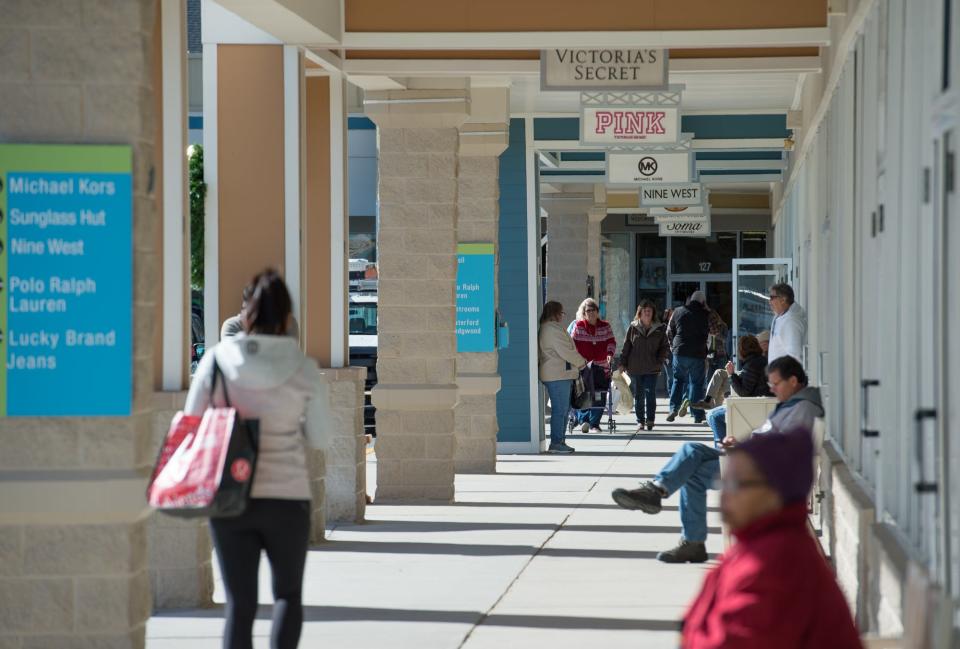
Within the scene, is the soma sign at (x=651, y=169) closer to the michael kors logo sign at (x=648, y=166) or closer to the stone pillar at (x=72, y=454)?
the michael kors logo sign at (x=648, y=166)

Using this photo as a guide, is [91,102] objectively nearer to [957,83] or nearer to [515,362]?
[957,83]

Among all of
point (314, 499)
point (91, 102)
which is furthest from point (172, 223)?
point (314, 499)

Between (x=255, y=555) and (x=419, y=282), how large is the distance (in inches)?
317

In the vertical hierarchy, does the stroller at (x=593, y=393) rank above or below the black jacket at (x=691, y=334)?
below

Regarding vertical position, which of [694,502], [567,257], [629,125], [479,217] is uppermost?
[629,125]

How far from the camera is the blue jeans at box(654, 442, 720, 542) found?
9.43 m

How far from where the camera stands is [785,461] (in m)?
3.30

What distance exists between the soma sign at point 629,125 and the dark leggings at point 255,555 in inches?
338

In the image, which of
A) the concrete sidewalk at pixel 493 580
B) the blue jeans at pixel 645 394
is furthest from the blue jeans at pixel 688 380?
the concrete sidewalk at pixel 493 580

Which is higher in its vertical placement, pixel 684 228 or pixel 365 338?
pixel 684 228

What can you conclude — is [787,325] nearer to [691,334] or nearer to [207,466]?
[207,466]

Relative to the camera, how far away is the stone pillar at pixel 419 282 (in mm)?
13453

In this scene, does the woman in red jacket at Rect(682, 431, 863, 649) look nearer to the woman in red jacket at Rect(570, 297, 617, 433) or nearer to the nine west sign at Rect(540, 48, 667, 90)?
the nine west sign at Rect(540, 48, 667, 90)

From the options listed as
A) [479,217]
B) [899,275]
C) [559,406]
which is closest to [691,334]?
[559,406]
